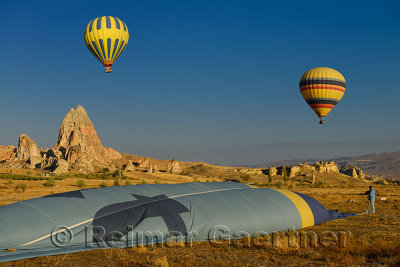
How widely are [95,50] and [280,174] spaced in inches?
2314

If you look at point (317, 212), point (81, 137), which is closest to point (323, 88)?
point (317, 212)

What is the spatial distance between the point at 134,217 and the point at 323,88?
29.7 m

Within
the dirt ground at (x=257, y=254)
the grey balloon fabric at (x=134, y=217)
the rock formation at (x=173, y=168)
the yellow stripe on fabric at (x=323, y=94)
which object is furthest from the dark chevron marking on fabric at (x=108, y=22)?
the rock formation at (x=173, y=168)

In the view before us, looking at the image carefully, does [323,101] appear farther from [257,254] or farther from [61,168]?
[61,168]

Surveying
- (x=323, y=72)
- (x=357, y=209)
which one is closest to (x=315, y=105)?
(x=323, y=72)

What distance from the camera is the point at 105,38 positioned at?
36.9 meters

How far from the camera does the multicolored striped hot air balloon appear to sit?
1441 inches

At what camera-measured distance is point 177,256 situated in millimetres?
10070

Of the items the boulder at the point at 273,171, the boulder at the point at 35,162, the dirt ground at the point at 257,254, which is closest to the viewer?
the dirt ground at the point at 257,254

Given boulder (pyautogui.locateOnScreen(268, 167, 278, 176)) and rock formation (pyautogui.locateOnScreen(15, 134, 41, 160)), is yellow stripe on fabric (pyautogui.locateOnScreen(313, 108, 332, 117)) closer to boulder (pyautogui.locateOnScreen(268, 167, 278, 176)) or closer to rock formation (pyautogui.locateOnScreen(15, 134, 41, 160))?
boulder (pyautogui.locateOnScreen(268, 167, 278, 176))

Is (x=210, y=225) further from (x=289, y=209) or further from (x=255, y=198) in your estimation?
(x=289, y=209)

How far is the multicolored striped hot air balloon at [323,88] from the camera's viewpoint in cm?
3659

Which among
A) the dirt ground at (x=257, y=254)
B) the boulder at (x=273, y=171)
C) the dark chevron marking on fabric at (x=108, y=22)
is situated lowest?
the dirt ground at (x=257, y=254)

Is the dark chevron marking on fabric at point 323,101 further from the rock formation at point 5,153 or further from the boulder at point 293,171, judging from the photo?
the rock formation at point 5,153
